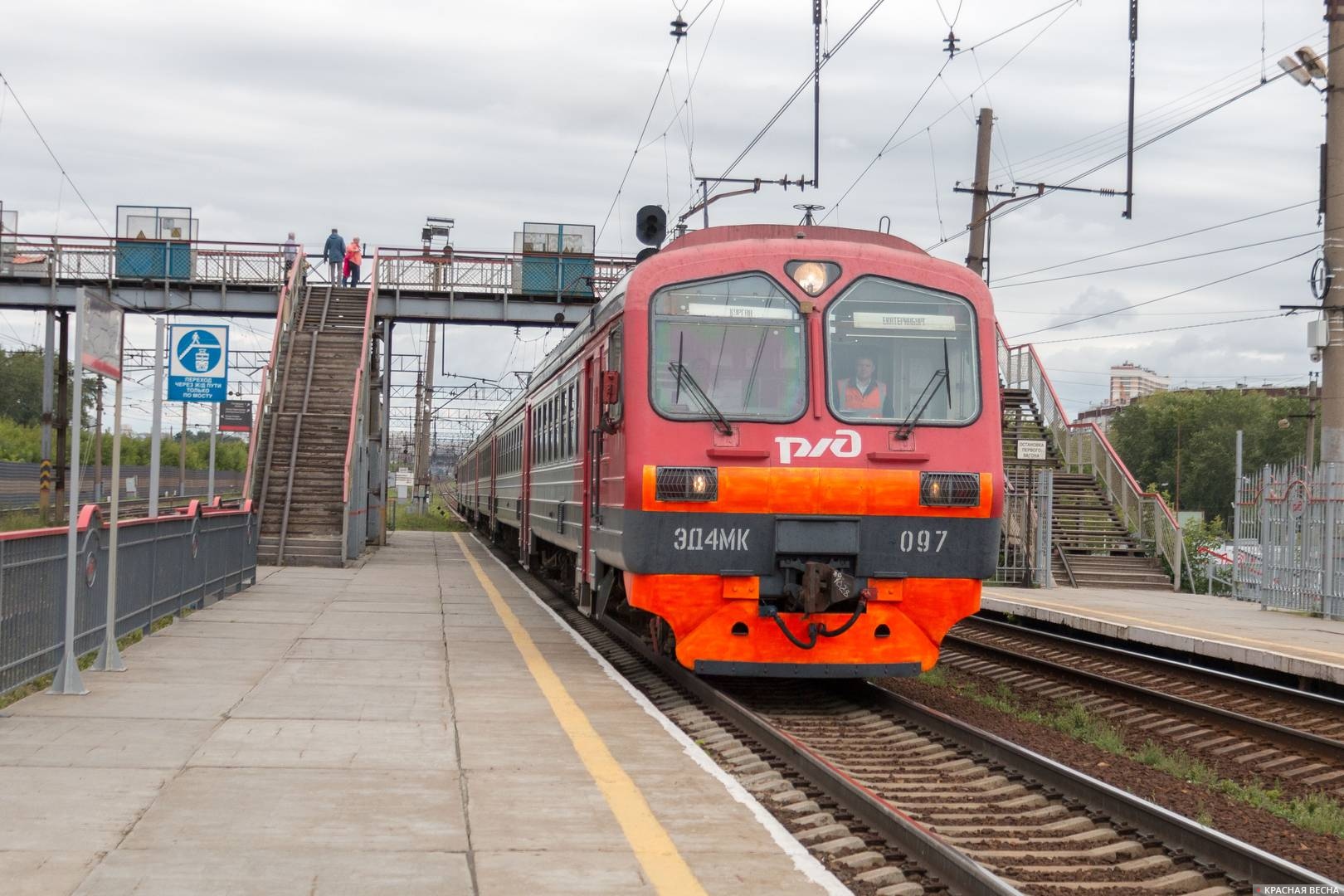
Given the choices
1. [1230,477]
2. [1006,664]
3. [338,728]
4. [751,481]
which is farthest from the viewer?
[1230,477]

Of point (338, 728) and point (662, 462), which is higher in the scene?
point (662, 462)

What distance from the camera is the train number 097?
381 inches

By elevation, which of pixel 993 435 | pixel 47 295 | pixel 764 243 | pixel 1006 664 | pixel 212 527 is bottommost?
pixel 1006 664

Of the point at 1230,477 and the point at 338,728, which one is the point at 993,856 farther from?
the point at 1230,477

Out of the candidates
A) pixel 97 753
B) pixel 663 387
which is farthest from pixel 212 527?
pixel 97 753

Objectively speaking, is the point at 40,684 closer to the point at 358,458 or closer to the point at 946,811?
the point at 946,811

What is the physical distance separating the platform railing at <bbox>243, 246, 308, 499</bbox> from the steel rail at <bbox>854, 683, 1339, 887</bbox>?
17.2m

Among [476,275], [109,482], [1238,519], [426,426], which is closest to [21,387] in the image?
[109,482]

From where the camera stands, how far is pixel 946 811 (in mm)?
6898

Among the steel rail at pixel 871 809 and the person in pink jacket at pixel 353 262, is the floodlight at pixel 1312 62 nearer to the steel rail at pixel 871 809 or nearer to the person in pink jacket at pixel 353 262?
the steel rail at pixel 871 809

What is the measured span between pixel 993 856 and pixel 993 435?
4.50 m

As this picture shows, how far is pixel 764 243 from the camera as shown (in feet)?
33.2

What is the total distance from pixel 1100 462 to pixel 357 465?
13557mm

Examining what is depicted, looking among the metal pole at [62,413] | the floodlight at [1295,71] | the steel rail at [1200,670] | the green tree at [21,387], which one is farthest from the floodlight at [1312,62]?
the green tree at [21,387]
